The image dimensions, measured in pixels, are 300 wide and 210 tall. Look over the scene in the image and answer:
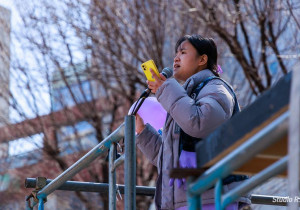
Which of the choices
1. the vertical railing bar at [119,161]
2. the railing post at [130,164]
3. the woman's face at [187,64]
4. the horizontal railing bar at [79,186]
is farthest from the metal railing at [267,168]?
the horizontal railing bar at [79,186]

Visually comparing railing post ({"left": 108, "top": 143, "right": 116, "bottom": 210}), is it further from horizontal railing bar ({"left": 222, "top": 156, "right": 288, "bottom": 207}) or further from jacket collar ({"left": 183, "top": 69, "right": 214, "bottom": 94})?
horizontal railing bar ({"left": 222, "top": 156, "right": 288, "bottom": 207})

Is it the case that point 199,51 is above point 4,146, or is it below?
below

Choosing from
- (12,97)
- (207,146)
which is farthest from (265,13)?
(207,146)

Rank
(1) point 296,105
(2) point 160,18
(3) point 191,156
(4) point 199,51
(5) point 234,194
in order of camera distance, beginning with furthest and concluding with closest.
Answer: (2) point 160,18, (4) point 199,51, (3) point 191,156, (5) point 234,194, (1) point 296,105

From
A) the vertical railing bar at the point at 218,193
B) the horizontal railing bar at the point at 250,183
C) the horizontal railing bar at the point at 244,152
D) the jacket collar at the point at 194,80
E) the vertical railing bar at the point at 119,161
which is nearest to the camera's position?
the horizontal railing bar at the point at 244,152

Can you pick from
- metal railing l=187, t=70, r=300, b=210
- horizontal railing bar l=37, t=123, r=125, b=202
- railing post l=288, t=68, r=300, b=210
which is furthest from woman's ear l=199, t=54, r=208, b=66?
railing post l=288, t=68, r=300, b=210

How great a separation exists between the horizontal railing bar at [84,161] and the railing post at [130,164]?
204 mm

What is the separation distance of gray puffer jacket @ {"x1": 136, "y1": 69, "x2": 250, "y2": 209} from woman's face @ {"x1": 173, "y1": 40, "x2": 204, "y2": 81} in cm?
24

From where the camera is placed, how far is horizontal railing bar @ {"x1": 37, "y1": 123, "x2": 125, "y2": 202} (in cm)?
391

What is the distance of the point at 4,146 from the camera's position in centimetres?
1336

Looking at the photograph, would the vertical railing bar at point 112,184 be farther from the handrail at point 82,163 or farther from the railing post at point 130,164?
the railing post at point 130,164

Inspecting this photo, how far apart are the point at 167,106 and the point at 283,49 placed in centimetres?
680

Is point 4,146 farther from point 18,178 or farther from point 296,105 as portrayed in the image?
point 296,105

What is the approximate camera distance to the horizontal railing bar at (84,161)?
391cm
